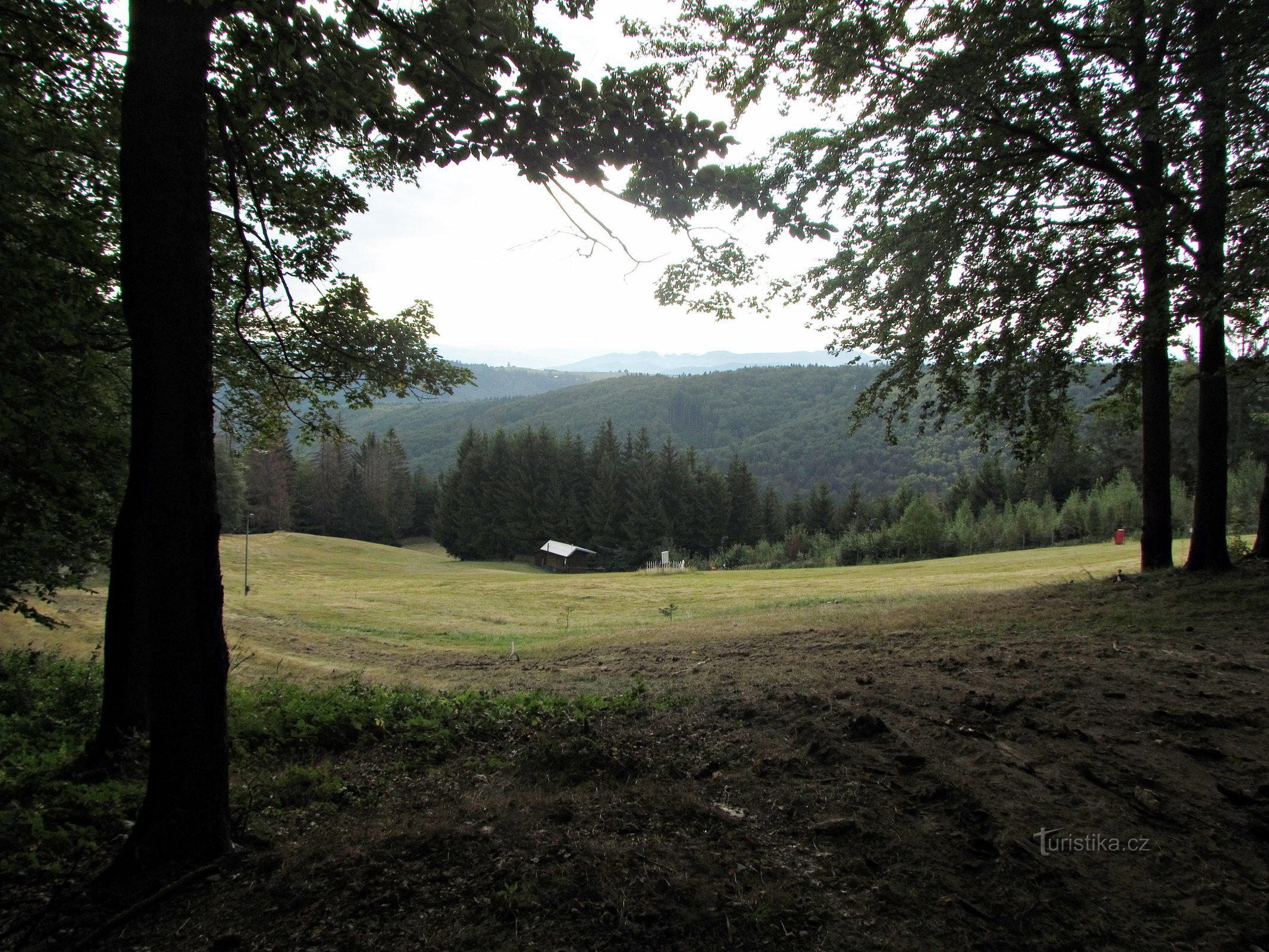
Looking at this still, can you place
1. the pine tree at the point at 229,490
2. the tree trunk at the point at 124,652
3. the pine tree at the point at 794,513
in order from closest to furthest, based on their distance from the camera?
the tree trunk at the point at 124,652 < the pine tree at the point at 229,490 < the pine tree at the point at 794,513

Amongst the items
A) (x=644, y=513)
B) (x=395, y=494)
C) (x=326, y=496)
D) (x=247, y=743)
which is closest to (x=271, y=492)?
(x=326, y=496)

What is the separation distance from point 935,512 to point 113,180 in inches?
2086

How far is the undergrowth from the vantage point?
338 cm

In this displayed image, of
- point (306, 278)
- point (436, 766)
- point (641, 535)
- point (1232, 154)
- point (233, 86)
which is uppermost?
point (1232, 154)

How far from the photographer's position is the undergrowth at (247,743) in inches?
133

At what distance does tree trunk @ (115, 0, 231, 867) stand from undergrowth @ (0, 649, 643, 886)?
537mm

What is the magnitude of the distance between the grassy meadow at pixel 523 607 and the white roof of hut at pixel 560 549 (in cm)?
1519

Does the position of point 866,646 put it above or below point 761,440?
below

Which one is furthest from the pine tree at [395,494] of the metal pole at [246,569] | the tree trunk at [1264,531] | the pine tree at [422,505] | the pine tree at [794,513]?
the tree trunk at [1264,531]

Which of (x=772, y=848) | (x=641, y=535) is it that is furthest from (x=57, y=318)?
(x=641, y=535)

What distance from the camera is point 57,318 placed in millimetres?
5316

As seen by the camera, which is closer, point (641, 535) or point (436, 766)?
point (436, 766)

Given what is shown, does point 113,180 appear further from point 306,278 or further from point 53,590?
point 53,590

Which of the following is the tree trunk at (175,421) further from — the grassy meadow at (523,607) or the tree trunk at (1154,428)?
the tree trunk at (1154,428)
